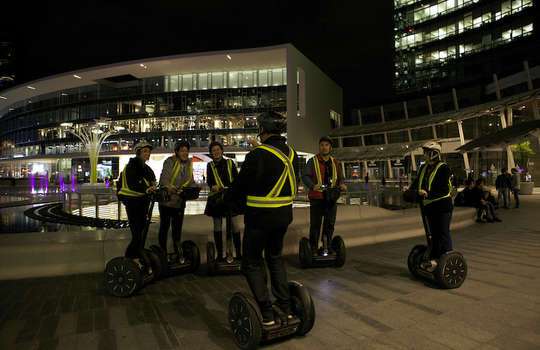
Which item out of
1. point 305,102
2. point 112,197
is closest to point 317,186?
point 112,197

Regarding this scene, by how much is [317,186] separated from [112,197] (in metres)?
8.32

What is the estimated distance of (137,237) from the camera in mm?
5078

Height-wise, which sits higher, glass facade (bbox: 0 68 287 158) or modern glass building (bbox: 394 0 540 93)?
modern glass building (bbox: 394 0 540 93)

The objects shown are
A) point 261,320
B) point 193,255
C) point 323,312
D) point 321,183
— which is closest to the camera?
point 261,320

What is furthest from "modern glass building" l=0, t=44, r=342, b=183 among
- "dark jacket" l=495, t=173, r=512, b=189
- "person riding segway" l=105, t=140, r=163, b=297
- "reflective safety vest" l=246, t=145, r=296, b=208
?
"reflective safety vest" l=246, t=145, r=296, b=208

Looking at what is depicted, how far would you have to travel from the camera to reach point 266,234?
3.31m

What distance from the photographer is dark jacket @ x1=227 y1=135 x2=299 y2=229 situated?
3.23 metres

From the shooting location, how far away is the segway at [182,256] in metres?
5.49

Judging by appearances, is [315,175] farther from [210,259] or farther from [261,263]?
[261,263]

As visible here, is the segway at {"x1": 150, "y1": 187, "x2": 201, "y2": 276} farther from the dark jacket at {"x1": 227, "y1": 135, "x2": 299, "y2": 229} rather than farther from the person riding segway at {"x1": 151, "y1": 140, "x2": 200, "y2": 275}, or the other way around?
the dark jacket at {"x1": 227, "y1": 135, "x2": 299, "y2": 229}

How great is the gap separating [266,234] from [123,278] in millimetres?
2458

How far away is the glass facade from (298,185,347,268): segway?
42.0 metres

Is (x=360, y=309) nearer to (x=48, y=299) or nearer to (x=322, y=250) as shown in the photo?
(x=322, y=250)

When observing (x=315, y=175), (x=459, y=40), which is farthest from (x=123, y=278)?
(x=459, y=40)
